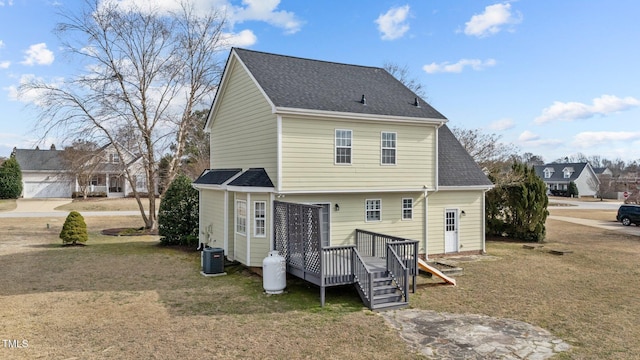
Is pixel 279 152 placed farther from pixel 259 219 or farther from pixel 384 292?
pixel 384 292

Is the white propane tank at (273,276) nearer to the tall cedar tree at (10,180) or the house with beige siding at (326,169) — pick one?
the house with beige siding at (326,169)

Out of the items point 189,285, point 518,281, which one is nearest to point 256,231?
point 189,285

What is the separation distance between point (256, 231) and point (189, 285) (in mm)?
2811

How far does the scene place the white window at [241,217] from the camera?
14554 mm

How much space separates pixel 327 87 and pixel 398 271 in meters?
7.91

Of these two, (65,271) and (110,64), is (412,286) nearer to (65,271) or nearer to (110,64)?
(65,271)

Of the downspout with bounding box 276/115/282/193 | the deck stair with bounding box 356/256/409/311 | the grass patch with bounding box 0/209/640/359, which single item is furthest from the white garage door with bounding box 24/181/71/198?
the deck stair with bounding box 356/256/409/311

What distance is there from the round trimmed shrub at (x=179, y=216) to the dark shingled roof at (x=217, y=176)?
70.8 inches

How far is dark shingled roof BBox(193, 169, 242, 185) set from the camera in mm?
16219

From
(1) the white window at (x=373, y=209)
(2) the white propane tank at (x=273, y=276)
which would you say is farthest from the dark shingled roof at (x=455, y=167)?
(2) the white propane tank at (x=273, y=276)

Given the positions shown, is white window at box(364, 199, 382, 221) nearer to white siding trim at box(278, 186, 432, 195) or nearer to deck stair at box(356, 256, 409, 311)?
white siding trim at box(278, 186, 432, 195)

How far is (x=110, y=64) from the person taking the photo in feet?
76.7

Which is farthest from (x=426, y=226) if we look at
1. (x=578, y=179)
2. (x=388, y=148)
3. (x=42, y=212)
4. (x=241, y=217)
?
(x=578, y=179)

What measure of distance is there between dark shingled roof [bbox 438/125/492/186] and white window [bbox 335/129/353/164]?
4.82m
